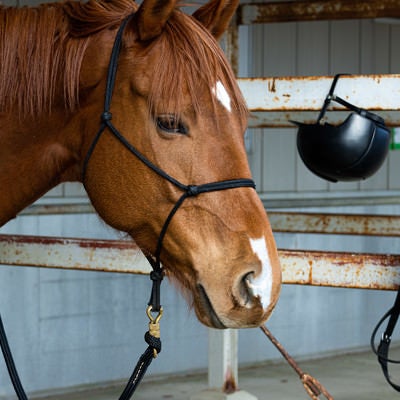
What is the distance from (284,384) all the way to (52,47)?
13.3 feet

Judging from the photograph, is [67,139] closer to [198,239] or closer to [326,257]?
[198,239]

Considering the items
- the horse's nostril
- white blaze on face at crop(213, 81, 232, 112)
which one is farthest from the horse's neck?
the horse's nostril

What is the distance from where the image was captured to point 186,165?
188 cm

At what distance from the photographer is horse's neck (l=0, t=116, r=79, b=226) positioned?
6.59 ft

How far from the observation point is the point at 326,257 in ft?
9.10

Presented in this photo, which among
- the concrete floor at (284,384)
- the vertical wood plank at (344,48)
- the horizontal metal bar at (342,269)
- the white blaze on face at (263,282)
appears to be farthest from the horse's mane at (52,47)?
the vertical wood plank at (344,48)

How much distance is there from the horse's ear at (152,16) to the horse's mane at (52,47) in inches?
1.0

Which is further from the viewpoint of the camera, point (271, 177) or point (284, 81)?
point (271, 177)

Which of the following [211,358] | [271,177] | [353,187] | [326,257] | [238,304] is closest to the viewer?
[238,304]

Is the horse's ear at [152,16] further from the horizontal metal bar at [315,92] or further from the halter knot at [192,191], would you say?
the horizontal metal bar at [315,92]

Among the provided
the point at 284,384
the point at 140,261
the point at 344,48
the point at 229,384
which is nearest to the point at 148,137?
the point at 140,261

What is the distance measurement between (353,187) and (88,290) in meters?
2.26

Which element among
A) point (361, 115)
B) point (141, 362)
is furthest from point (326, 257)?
point (141, 362)

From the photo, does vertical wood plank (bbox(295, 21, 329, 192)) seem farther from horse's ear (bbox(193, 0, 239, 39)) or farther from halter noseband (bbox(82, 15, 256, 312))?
halter noseband (bbox(82, 15, 256, 312))
